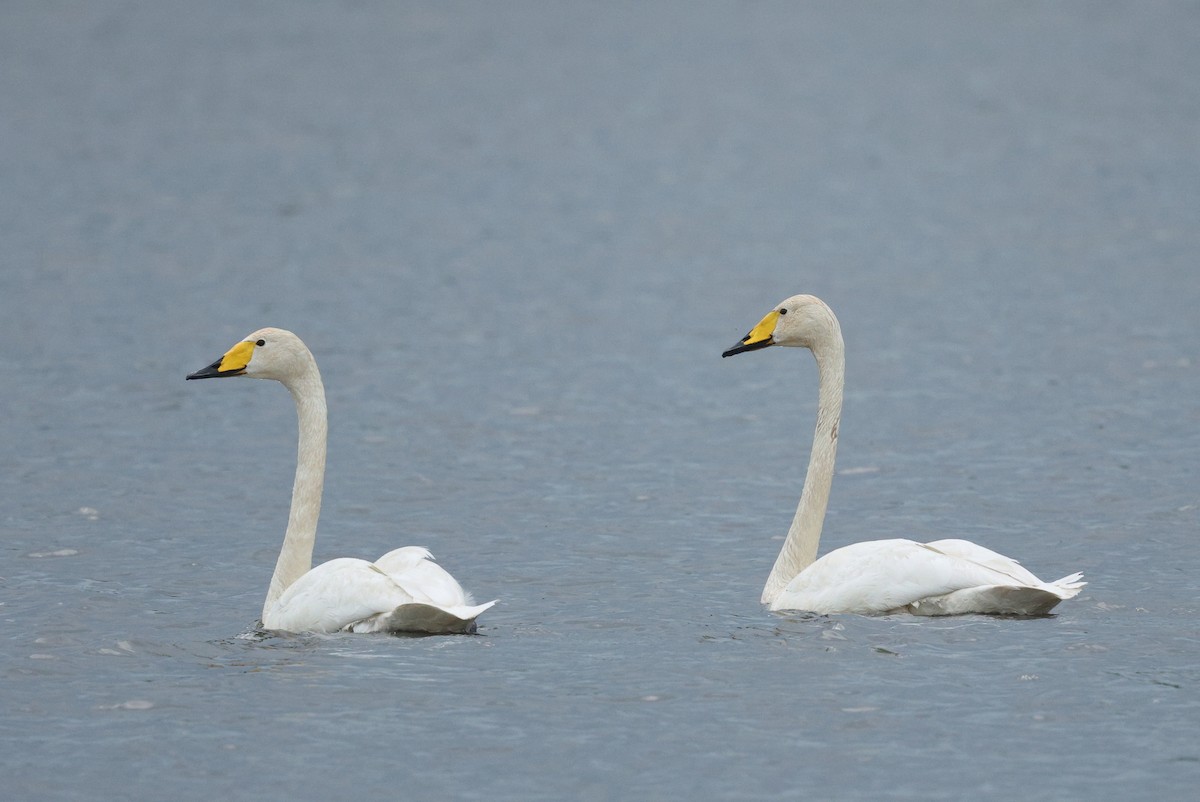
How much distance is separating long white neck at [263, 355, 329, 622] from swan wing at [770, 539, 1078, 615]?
10.6ft

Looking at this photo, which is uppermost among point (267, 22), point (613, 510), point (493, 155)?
point (267, 22)

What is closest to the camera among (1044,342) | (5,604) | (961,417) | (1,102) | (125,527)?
(5,604)

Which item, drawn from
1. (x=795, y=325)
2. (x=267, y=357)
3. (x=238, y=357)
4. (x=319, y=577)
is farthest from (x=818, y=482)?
(x=238, y=357)

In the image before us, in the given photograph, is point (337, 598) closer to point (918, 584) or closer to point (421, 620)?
point (421, 620)

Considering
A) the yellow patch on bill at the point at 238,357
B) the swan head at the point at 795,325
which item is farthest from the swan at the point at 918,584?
the yellow patch on bill at the point at 238,357

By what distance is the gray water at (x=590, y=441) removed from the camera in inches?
404

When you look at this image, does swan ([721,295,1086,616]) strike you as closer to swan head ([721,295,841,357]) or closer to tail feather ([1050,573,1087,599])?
tail feather ([1050,573,1087,599])

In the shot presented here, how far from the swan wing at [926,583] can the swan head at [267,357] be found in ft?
11.8

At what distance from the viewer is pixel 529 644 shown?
1200 cm

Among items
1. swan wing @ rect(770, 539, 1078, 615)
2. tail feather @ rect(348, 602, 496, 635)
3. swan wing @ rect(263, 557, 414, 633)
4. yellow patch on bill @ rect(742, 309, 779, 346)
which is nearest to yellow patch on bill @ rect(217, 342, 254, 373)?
swan wing @ rect(263, 557, 414, 633)

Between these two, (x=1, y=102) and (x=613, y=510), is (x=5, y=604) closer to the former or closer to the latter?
(x=613, y=510)

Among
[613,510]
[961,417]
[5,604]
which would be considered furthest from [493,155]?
[5,604]

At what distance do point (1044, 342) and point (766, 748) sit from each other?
14213mm

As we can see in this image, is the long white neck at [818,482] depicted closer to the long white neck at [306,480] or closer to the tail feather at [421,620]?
the tail feather at [421,620]
